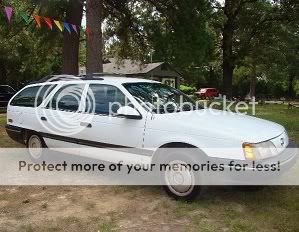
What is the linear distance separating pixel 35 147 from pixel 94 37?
5.13m

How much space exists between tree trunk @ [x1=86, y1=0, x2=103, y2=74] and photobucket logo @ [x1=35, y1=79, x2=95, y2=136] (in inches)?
175

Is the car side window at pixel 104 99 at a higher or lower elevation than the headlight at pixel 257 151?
higher

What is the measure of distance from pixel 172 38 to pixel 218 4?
12188 millimetres

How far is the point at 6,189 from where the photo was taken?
6246 millimetres

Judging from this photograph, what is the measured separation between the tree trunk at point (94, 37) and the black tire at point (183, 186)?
6.89 meters

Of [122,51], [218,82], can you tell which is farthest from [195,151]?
[218,82]

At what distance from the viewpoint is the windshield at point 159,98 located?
609 centimetres

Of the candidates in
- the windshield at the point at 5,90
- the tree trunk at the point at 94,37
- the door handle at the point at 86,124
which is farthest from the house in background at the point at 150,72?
the door handle at the point at 86,124

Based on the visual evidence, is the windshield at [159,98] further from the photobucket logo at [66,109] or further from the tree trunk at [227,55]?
the tree trunk at [227,55]

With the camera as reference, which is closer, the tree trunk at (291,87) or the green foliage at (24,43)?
the green foliage at (24,43)

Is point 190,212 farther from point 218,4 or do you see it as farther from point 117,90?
point 218,4

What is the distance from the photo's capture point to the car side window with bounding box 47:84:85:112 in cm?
676

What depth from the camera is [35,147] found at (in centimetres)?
758

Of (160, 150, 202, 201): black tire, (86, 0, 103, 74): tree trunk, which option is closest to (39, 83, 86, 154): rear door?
(160, 150, 202, 201): black tire
